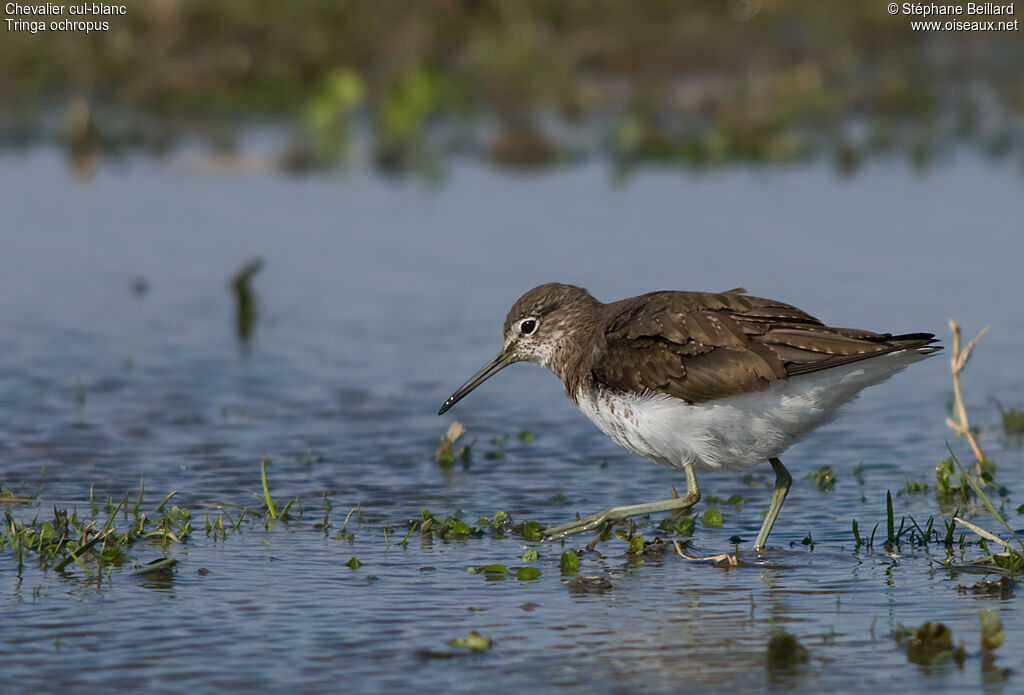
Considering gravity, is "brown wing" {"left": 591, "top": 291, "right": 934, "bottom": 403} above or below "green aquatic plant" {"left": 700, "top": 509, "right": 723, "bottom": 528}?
above

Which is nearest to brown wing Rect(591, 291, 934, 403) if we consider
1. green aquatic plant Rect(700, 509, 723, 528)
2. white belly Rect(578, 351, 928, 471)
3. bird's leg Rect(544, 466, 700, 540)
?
white belly Rect(578, 351, 928, 471)

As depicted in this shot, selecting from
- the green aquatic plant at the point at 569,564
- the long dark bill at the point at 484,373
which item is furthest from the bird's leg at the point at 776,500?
the long dark bill at the point at 484,373

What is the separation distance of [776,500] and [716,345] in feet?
3.30

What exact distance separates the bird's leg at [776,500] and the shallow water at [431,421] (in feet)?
0.88

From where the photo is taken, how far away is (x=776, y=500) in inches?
344

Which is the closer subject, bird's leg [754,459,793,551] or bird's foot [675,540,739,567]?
bird's foot [675,540,739,567]

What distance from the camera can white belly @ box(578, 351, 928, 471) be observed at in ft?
26.6

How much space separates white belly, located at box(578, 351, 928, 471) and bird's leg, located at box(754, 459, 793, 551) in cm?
29

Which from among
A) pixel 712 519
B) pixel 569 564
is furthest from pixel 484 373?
pixel 569 564

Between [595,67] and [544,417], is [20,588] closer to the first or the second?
[544,417]

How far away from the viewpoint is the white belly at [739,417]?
8117 mm

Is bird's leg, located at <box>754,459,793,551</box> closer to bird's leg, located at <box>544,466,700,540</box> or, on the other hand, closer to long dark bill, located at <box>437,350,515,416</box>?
bird's leg, located at <box>544,466,700,540</box>

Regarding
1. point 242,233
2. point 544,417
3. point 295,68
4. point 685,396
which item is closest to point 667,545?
point 685,396

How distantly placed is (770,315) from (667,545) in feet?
4.56
